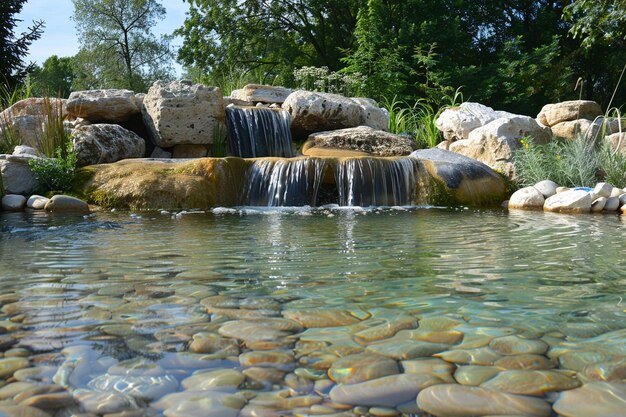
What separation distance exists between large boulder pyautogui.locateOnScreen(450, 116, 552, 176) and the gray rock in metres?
7.48

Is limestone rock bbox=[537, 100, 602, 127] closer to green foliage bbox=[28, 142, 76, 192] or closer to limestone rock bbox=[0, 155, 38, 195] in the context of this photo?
green foliage bbox=[28, 142, 76, 192]

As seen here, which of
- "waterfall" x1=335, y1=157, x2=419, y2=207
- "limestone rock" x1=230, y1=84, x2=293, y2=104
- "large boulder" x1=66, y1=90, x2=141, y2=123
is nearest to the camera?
"waterfall" x1=335, y1=157, x2=419, y2=207

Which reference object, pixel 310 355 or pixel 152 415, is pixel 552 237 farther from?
pixel 152 415

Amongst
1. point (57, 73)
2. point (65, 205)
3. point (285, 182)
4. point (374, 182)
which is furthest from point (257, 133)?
point (57, 73)

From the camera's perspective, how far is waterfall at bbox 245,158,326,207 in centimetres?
866

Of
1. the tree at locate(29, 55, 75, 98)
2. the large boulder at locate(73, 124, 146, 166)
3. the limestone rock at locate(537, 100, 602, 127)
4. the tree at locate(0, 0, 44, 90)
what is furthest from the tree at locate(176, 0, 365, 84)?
the tree at locate(29, 55, 75, 98)

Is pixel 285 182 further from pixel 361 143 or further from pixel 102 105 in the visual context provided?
pixel 102 105

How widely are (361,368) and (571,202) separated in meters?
6.89

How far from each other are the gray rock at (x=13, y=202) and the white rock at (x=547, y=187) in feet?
23.7

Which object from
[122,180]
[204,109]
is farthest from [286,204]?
[204,109]

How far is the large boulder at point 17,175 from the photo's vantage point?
844 centimetres

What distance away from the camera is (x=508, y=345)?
1922 mm

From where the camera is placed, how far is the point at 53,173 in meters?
8.50

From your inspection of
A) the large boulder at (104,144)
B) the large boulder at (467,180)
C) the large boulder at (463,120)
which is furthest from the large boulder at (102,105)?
the large boulder at (463,120)
